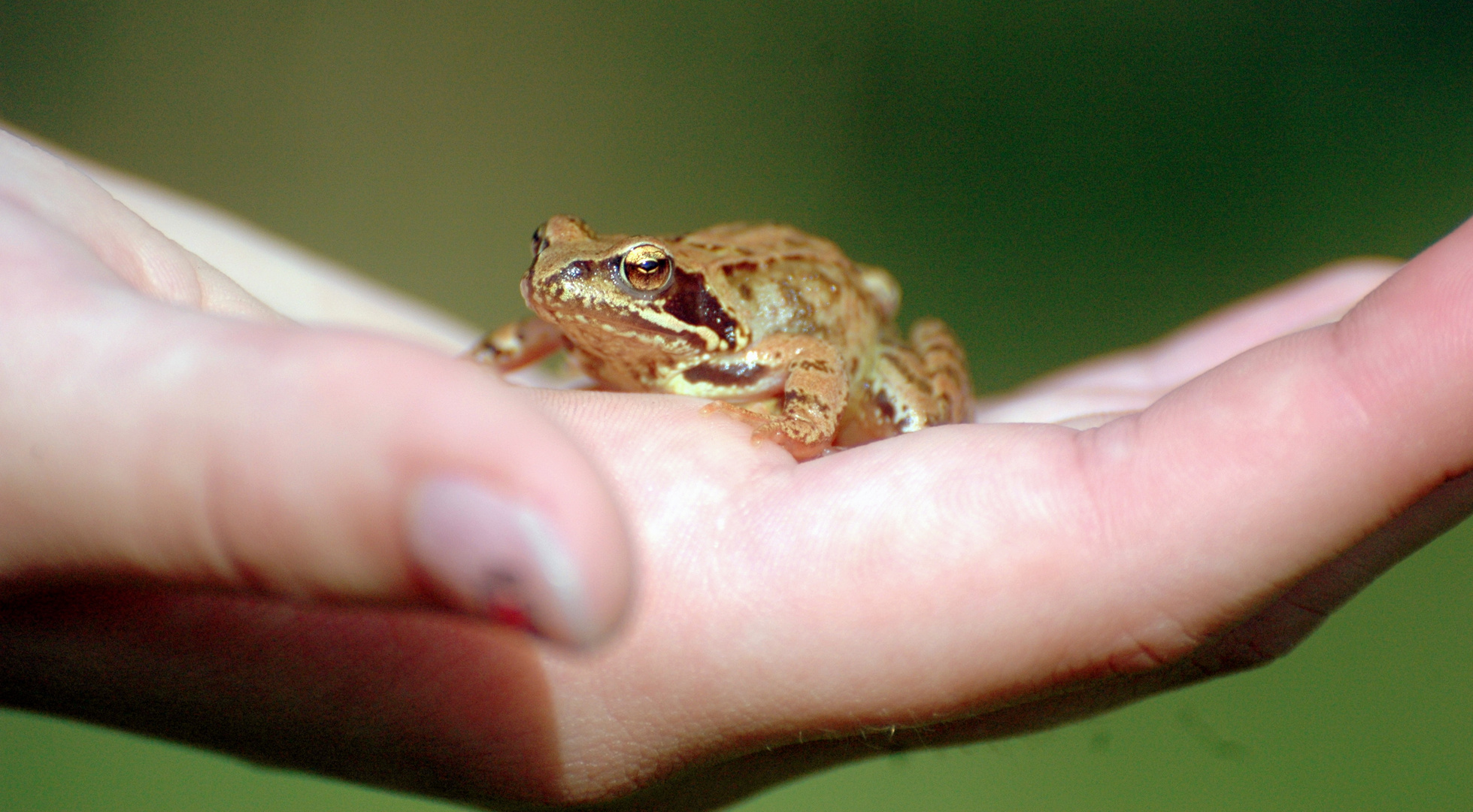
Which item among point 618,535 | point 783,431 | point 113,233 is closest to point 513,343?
point 783,431

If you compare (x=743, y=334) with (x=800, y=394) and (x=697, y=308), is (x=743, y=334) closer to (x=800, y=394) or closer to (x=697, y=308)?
(x=697, y=308)

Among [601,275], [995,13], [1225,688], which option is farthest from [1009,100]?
[601,275]

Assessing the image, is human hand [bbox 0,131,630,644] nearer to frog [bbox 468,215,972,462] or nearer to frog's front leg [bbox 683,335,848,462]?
frog's front leg [bbox 683,335,848,462]

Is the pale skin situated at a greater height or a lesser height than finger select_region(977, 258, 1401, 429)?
lesser

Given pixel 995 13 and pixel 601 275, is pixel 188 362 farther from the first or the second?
pixel 995 13

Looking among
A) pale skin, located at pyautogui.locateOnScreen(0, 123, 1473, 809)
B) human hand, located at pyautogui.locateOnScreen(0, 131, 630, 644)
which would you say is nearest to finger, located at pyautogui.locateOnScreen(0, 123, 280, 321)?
pale skin, located at pyautogui.locateOnScreen(0, 123, 1473, 809)
